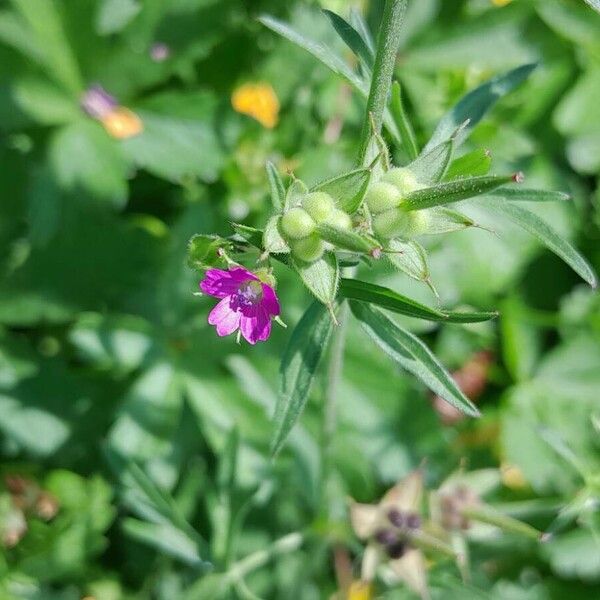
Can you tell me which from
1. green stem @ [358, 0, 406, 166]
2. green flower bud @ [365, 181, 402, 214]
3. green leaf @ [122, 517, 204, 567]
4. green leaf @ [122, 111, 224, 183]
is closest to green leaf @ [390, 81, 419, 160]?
green stem @ [358, 0, 406, 166]

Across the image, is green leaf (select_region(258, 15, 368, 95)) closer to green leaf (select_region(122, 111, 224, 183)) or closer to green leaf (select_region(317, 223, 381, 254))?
green leaf (select_region(317, 223, 381, 254))

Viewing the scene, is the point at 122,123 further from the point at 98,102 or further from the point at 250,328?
the point at 250,328

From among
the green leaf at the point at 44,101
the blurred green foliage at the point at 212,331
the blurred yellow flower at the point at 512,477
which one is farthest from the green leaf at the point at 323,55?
the blurred yellow flower at the point at 512,477

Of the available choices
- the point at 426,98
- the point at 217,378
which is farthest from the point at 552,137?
the point at 217,378

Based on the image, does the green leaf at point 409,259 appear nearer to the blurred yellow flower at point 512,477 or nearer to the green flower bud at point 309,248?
the green flower bud at point 309,248

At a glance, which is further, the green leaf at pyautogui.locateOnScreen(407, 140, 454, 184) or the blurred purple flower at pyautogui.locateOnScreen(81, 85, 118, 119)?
the blurred purple flower at pyautogui.locateOnScreen(81, 85, 118, 119)

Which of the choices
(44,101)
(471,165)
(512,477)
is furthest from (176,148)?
(512,477)

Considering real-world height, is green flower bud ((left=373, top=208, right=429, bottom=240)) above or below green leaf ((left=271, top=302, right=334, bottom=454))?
above
